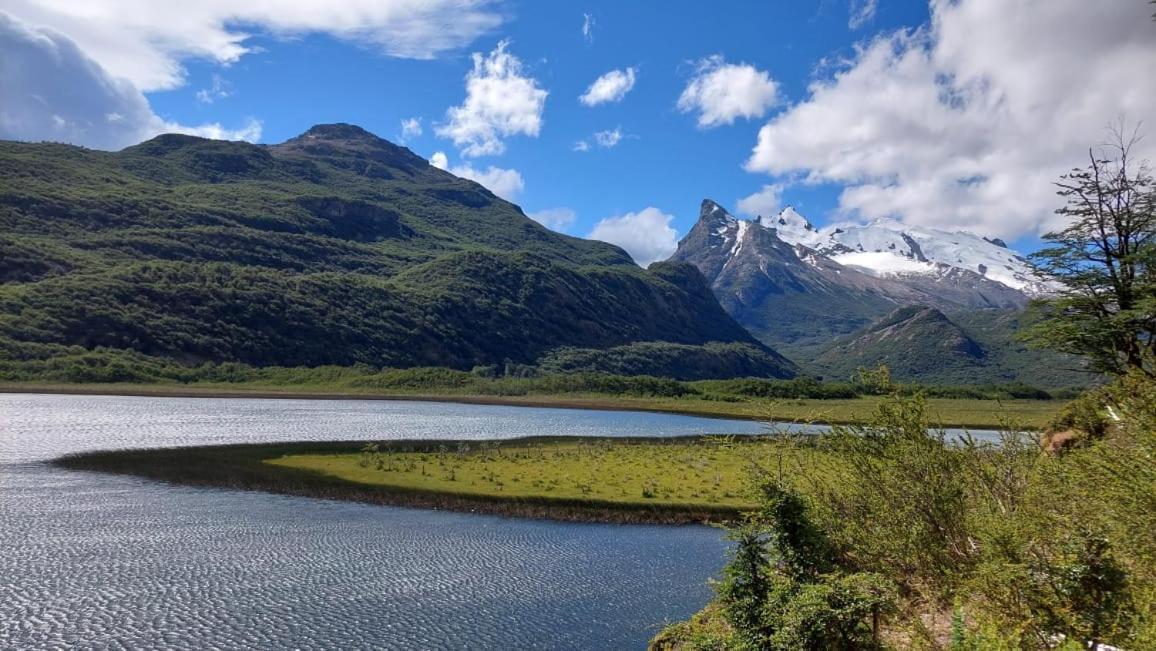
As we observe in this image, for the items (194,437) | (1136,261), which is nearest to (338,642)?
(1136,261)

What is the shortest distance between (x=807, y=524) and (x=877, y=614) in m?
3.10

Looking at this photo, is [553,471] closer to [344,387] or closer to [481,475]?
[481,475]

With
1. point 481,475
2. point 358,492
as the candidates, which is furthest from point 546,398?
point 358,492

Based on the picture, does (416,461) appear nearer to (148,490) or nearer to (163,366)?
(148,490)

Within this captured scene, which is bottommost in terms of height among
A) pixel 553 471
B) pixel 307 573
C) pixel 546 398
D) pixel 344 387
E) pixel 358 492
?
pixel 307 573

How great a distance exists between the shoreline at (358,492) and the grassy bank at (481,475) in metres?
0.06

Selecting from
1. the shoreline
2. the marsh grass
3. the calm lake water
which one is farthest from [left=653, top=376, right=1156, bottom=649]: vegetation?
the shoreline

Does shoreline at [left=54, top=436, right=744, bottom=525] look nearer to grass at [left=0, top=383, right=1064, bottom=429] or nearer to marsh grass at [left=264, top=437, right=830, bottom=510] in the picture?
marsh grass at [left=264, top=437, right=830, bottom=510]

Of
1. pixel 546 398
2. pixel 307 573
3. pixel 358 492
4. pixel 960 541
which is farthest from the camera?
pixel 546 398

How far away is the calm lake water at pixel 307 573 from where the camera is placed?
23297mm

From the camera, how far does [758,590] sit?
18828 mm

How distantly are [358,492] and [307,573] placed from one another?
17879mm

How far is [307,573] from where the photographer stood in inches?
1149

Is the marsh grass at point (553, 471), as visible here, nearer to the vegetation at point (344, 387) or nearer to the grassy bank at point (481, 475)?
the grassy bank at point (481, 475)
